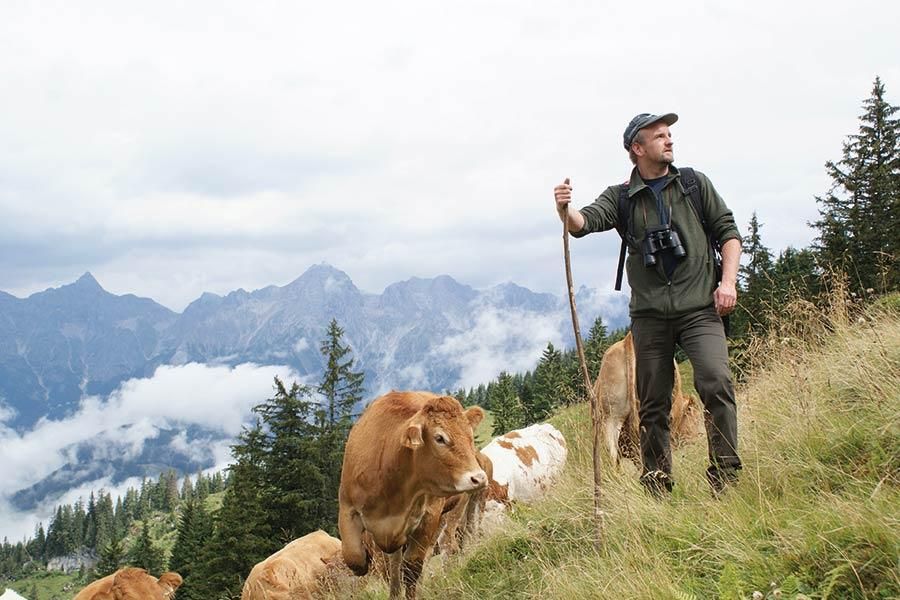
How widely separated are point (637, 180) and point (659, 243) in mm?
698

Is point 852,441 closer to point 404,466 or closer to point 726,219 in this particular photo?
point 726,219

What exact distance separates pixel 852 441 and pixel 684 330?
146cm

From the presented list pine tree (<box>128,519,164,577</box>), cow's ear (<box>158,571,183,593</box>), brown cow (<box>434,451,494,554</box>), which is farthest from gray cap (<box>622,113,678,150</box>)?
pine tree (<box>128,519,164,577</box>)

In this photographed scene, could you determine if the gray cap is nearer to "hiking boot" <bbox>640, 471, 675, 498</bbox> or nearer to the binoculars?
the binoculars

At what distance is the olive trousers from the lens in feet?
17.0

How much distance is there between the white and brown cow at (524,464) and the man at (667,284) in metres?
4.92

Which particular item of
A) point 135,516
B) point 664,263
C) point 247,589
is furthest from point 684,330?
point 135,516

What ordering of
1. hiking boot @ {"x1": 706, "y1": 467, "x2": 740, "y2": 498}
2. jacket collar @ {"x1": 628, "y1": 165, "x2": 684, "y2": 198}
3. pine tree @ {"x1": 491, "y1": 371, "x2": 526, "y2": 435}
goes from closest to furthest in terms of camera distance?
hiking boot @ {"x1": 706, "y1": 467, "x2": 740, "y2": 498} < jacket collar @ {"x1": 628, "y1": 165, "x2": 684, "y2": 198} < pine tree @ {"x1": 491, "y1": 371, "x2": 526, "y2": 435}

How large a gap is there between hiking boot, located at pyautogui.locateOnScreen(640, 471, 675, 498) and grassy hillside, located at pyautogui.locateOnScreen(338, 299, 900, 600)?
111mm

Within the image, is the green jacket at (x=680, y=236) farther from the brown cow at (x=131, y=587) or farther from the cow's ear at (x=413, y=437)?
the brown cow at (x=131, y=587)

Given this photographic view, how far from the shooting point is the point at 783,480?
4789 millimetres

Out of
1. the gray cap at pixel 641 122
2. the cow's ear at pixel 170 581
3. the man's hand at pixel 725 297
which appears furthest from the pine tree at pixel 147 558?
the man's hand at pixel 725 297

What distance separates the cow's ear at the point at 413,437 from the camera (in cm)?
579

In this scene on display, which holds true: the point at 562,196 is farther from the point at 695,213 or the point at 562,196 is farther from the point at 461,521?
the point at 461,521
